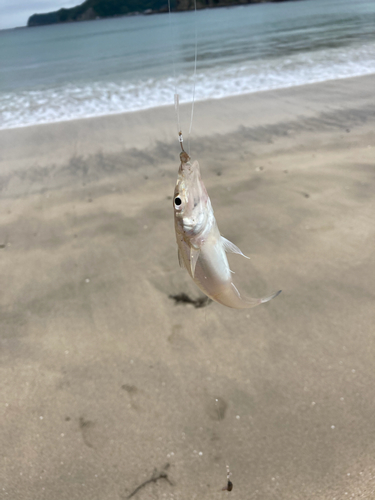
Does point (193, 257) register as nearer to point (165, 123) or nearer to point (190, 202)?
point (190, 202)

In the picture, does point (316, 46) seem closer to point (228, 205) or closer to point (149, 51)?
point (149, 51)

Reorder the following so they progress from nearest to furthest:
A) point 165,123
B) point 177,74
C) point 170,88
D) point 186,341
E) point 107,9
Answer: point 186,341, point 165,123, point 170,88, point 177,74, point 107,9

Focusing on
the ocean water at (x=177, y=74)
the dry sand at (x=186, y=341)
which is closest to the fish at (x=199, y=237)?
the dry sand at (x=186, y=341)

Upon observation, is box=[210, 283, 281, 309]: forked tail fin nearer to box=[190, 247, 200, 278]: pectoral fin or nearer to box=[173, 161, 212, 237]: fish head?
box=[190, 247, 200, 278]: pectoral fin

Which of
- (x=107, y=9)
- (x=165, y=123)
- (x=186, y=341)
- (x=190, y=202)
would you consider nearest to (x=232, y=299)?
(x=190, y=202)

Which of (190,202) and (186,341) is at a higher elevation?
(190,202)

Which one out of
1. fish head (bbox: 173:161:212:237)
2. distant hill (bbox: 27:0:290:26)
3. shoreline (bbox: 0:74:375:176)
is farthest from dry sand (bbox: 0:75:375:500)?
distant hill (bbox: 27:0:290:26)
